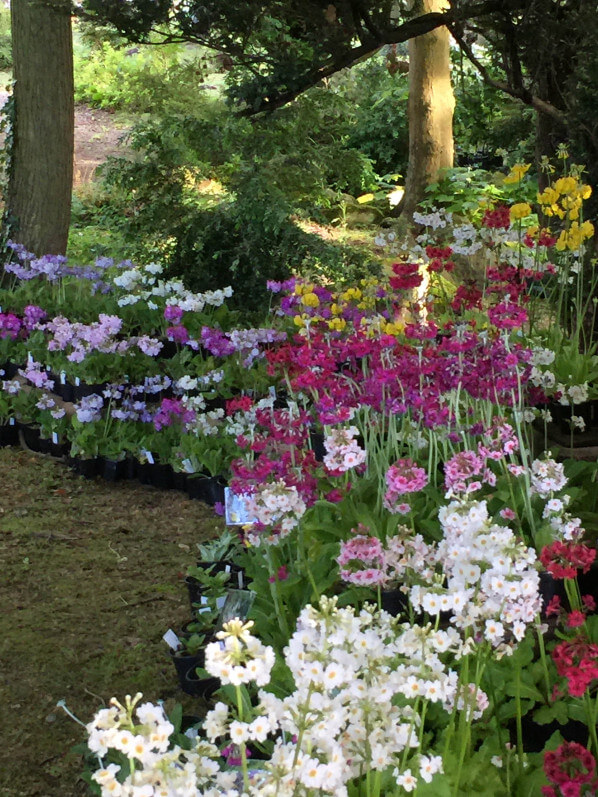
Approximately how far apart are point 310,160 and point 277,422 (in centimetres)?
442

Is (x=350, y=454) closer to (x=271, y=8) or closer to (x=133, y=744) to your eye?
(x=133, y=744)

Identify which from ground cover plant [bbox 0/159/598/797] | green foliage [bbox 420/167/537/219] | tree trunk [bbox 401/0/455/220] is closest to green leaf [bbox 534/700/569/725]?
ground cover plant [bbox 0/159/598/797]

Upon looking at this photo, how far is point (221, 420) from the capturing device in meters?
4.28

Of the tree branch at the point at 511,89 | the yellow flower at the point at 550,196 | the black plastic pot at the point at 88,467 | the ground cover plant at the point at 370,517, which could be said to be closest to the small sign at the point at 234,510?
the ground cover plant at the point at 370,517

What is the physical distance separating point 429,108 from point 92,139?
599cm

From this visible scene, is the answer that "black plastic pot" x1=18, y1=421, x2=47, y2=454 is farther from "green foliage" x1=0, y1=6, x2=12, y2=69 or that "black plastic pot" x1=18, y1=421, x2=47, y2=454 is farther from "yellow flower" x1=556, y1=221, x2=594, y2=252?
"green foliage" x1=0, y1=6, x2=12, y2=69

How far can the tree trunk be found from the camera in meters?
8.59

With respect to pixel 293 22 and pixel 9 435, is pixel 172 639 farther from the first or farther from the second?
pixel 293 22

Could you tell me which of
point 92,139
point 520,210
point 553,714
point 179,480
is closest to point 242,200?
point 179,480

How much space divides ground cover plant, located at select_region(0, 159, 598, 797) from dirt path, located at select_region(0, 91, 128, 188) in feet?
22.4

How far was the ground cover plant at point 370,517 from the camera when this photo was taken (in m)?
1.15

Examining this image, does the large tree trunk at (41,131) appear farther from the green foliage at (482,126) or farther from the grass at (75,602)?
the green foliage at (482,126)

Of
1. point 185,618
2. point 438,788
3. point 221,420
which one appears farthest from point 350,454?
point 221,420

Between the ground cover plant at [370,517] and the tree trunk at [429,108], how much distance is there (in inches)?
163
